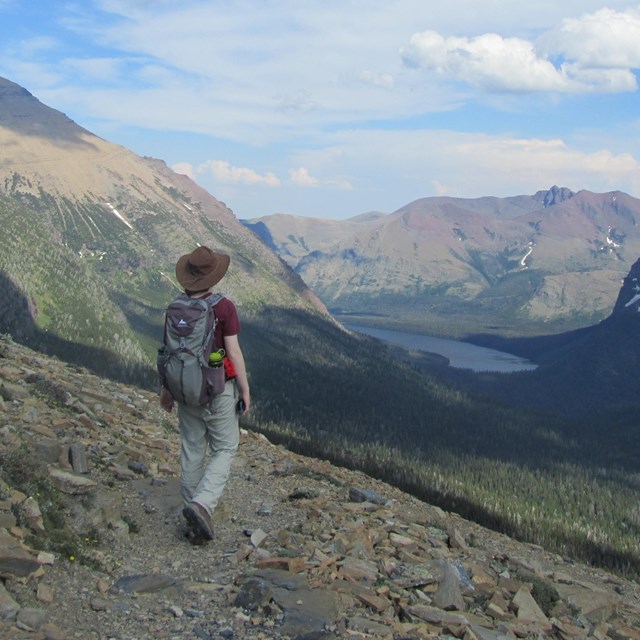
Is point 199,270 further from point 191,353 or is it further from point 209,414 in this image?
point 209,414

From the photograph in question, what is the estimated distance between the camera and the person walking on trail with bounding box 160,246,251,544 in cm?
2027

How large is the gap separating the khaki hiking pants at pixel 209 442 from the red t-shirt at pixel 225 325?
54cm

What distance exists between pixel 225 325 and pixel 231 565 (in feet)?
19.3

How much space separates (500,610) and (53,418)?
18.0 meters

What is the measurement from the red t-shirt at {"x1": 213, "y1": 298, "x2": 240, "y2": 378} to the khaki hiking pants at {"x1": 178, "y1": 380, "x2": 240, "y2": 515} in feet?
1.79

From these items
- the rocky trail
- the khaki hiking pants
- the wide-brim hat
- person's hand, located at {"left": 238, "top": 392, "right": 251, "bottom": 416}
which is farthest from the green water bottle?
the rocky trail

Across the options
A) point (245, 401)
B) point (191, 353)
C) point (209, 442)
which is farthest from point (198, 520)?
A: point (191, 353)

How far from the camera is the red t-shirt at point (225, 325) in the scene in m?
20.2

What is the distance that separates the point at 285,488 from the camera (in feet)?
99.0

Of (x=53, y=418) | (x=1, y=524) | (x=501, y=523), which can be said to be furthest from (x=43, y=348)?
(x=1, y=524)

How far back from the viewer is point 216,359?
1986 cm

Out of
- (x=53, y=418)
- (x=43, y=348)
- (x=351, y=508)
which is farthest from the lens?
(x=43, y=348)

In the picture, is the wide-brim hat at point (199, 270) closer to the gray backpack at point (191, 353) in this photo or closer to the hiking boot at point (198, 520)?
the gray backpack at point (191, 353)

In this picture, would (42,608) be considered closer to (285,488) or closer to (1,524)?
(1,524)
